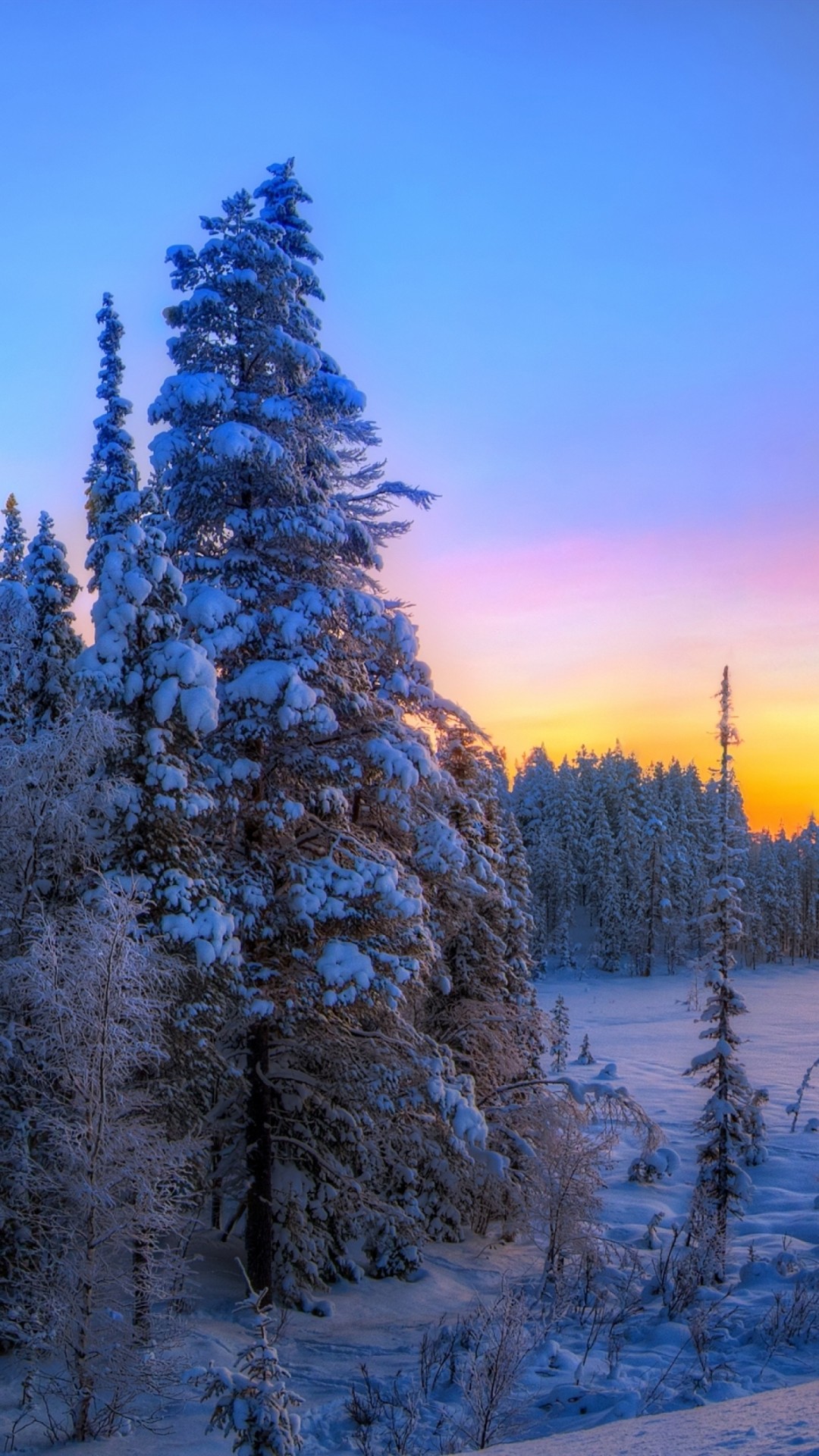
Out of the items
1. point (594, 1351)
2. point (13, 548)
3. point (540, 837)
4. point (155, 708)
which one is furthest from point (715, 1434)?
point (540, 837)

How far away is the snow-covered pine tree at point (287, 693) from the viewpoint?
12.6 metres

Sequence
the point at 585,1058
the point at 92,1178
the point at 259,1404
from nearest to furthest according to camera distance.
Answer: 1. the point at 259,1404
2. the point at 92,1178
3. the point at 585,1058

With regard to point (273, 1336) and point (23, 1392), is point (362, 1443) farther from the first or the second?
point (23, 1392)

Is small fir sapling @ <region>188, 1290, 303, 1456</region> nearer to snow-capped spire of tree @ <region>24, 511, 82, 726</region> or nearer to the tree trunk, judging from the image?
the tree trunk

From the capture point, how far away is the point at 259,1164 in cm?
1340

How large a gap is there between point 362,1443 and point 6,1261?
15.7 feet

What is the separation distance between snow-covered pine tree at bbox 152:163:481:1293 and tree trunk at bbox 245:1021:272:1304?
1.1 inches

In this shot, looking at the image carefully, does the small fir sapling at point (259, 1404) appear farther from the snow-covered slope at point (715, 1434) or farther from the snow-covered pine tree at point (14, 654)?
the snow-covered pine tree at point (14, 654)

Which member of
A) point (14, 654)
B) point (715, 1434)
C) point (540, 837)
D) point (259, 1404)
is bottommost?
point (259, 1404)

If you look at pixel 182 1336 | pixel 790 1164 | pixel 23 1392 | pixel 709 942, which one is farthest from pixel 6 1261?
pixel 790 1164

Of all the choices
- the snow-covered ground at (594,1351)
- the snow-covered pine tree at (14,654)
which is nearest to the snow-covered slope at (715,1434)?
the snow-covered ground at (594,1351)

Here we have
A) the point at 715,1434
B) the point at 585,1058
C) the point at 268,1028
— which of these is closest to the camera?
the point at 715,1434

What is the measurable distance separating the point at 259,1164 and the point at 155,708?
680 centimetres

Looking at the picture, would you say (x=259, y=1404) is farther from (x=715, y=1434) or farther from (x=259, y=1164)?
(x=259, y=1164)
